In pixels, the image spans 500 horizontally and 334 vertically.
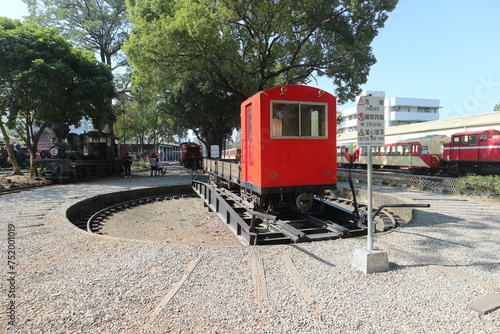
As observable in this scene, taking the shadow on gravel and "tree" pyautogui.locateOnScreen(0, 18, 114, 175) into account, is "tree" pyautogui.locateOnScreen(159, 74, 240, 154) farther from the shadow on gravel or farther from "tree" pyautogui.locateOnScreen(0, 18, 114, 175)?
the shadow on gravel

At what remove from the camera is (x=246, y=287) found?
3066mm

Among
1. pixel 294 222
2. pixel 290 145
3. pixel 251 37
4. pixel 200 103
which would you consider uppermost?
pixel 251 37

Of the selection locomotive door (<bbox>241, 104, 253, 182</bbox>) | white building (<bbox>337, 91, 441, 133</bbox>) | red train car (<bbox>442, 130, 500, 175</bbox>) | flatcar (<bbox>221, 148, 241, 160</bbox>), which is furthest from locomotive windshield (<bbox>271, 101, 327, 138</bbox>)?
white building (<bbox>337, 91, 441, 133</bbox>)

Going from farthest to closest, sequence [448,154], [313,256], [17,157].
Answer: [17,157] < [448,154] < [313,256]

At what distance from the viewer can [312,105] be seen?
608cm

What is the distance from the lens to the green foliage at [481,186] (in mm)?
8703

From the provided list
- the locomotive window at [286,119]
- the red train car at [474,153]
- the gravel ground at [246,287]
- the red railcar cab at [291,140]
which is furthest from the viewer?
the red train car at [474,153]

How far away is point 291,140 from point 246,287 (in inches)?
138

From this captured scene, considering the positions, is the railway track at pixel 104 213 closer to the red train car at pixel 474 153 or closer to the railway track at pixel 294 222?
the railway track at pixel 294 222

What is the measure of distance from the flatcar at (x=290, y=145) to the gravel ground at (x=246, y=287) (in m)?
1.74

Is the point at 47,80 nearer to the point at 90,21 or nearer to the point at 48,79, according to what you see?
the point at 48,79

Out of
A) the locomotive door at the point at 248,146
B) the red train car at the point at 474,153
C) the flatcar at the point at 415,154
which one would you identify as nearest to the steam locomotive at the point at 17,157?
the locomotive door at the point at 248,146

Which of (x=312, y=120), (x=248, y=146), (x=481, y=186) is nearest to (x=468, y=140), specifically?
(x=481, y=186)

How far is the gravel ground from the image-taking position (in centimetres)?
242
